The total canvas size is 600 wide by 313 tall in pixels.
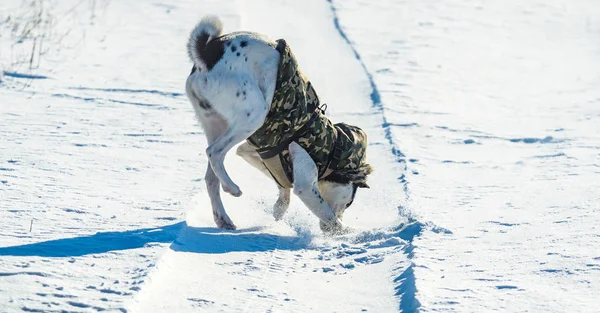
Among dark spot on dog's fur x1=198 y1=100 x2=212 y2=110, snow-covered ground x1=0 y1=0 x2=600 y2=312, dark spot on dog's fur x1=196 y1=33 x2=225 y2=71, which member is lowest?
snow-covered ground x1=0 y1=0 x2=600 y2=312

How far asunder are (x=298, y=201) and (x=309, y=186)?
3.51 feet

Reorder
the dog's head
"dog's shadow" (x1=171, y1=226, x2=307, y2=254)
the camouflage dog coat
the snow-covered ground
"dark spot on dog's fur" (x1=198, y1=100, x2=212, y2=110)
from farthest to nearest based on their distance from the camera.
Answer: the dog's head < the camouflage dog coat < "dark spot on dog's fur" (x1=198, y1=100, x2=212, y2=110) < "dog's shadow" (x1=171, y1=226, x2=307, y2=254) < the snow-covered ground

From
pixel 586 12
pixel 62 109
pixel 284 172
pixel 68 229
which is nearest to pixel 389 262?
pixel 284 172

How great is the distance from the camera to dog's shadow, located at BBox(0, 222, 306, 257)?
15.7 ft

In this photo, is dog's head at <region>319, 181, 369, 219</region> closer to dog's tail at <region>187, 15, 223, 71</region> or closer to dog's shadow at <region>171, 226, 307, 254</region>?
dog's shadow at <region>171, 226, 307, 254</region>

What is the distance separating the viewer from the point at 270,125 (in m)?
5.88

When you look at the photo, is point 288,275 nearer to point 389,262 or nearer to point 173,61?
point 389,262

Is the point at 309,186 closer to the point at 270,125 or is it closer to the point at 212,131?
the point at 270,125

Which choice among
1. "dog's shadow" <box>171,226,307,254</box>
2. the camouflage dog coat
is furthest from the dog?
"dog's shadow" <box>171,226,307,254</box>

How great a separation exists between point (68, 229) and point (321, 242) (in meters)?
1.51

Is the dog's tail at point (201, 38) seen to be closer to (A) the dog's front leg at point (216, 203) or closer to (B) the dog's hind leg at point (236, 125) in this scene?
(B) the dog's hind leg at point (236, 125)

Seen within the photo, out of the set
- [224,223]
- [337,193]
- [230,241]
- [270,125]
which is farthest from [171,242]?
[337,193]

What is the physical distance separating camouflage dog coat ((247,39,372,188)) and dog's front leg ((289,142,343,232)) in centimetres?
4

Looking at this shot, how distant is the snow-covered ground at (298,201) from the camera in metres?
4.64
